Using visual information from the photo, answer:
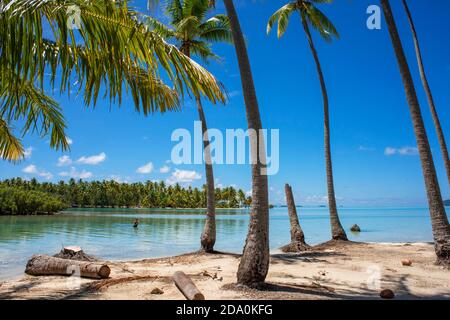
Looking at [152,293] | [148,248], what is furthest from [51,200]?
[152,293]

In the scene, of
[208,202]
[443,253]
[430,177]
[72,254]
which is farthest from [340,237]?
[72,254]

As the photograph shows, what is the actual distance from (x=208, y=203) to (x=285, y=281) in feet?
21.8

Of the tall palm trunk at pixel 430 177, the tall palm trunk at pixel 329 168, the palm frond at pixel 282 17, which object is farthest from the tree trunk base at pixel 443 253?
the palm frond at pixel 282 17

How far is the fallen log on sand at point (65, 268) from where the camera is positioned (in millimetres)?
9008

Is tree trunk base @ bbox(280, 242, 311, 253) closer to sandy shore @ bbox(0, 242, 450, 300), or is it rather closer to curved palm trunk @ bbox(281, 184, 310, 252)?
curved palm trunk @ bbox(281, 184, 310, 252)

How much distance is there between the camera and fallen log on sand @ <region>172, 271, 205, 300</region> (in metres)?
6.15

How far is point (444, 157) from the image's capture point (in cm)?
1528

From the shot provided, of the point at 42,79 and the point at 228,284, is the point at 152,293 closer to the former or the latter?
the point at 228,284

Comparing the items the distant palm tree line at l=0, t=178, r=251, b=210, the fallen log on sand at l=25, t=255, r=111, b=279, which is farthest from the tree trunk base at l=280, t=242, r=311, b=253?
the distant palm tree line at l=0, t=178, r=251, b=210

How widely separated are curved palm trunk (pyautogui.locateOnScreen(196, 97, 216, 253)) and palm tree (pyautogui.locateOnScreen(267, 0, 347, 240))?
19.4ft

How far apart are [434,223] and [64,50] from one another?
10.2 metres

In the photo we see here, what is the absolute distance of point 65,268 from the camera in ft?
31.6

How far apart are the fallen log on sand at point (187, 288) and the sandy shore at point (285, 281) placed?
169 millimetres

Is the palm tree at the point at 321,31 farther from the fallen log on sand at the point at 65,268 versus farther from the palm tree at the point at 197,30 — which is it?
the fallen log on sand at the point at 65,268
